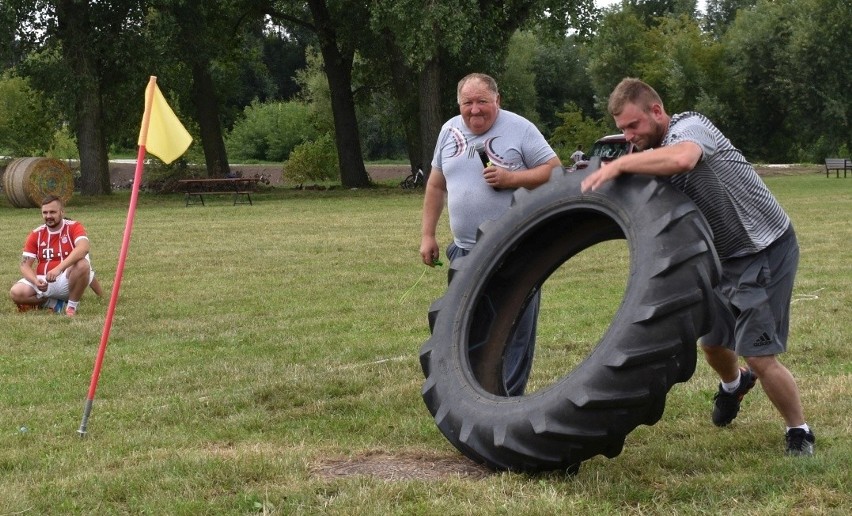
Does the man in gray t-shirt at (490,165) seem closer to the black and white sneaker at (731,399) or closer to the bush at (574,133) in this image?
the black and white sneaker at (731,399)

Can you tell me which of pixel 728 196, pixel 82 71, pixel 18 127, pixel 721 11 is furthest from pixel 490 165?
pixel 721 11

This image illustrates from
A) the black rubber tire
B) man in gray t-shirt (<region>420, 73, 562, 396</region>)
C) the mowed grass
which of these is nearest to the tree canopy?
the mowed grass

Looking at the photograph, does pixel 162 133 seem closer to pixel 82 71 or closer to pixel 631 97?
pixel 631 97

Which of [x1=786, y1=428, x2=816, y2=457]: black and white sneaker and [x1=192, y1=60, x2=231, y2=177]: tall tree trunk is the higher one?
[x1=192, y1=60, x2=231, y2=177]: tall tree trunk

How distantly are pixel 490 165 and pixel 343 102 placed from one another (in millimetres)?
30190

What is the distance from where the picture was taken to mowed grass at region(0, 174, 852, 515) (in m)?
4.66

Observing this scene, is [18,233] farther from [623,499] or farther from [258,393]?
[623,499]

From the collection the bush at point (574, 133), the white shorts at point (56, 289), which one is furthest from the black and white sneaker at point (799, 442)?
the bush at point (574, 133)

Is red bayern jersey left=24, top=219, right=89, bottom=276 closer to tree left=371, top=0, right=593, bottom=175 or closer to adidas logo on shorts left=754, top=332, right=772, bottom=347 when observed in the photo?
adidas logo on shorts left=754, top=332, right=772, bottom=347

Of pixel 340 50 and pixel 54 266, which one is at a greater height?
pixel 340 50

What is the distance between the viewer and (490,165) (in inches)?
235

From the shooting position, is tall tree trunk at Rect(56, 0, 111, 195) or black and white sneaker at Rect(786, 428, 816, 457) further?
tall tree trunk at Rect(56, 0, 111, 195)

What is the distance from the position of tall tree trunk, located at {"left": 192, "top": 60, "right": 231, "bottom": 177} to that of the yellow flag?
96.1 feet

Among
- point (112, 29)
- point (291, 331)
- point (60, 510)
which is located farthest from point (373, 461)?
point (112, 29)
